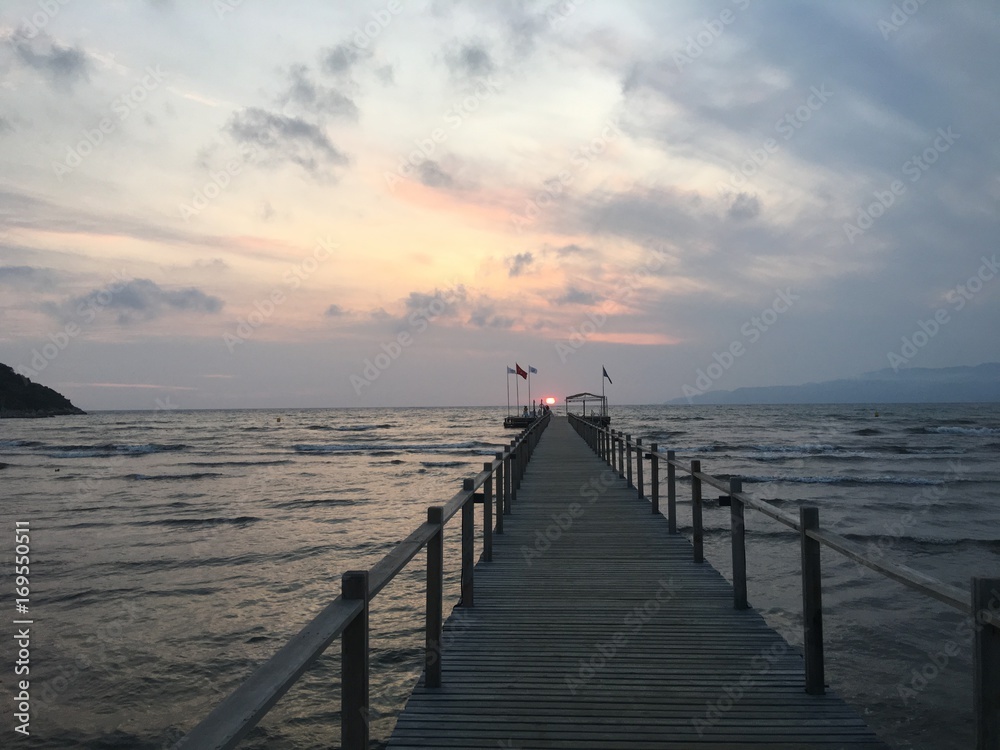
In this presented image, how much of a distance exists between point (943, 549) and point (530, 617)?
32.8 ft

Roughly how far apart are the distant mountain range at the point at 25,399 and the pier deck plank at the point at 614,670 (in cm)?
14697

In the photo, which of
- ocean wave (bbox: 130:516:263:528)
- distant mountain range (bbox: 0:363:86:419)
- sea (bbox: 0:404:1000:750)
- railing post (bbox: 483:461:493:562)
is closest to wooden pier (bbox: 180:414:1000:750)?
railing post (bbox: 483:461:493:562)

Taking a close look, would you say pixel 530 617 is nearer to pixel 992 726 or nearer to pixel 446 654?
pixel 446 654

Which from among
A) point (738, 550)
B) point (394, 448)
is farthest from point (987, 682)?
point (394, 448)

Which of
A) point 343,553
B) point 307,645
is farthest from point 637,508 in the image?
point 307,645

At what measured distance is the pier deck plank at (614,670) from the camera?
3.48 metres

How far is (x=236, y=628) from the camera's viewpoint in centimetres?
773

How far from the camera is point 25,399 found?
133 meters

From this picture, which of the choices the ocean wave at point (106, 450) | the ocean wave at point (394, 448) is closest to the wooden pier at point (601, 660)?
the ocean wave at point (394, 448)

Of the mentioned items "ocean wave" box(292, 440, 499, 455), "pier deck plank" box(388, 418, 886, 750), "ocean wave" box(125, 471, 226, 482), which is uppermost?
"pier deck plank" box(388, 418, 886, 750)

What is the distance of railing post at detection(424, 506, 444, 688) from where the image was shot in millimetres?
4098

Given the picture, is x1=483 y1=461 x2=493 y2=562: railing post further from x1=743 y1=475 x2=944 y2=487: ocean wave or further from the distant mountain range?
the distant mountain range

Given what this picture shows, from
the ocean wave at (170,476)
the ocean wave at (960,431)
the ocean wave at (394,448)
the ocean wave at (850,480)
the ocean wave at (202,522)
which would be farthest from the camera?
the ocean wave at (960,431)

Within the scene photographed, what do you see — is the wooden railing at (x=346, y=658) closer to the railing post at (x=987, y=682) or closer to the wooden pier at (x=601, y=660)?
the wooden pier at (x=601, y=660)
